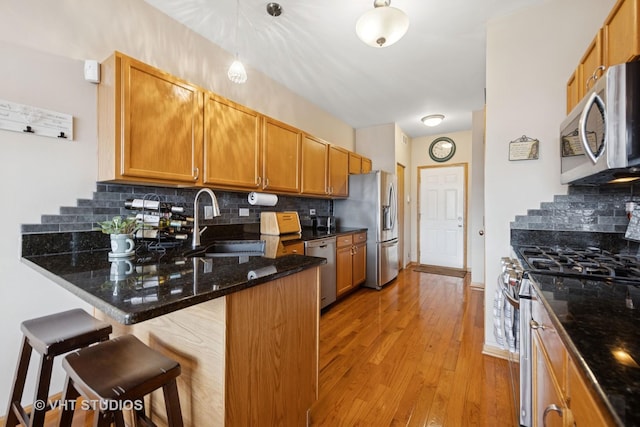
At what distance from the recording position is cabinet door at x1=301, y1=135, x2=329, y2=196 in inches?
124

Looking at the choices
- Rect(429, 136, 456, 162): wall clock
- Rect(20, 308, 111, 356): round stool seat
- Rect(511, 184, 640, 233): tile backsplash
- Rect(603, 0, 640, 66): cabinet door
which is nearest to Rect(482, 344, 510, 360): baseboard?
Rect(511, 184, 640, 233): tile backsplash

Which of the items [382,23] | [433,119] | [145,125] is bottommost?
[145,125]

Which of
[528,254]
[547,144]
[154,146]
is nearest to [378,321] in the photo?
[528,254]

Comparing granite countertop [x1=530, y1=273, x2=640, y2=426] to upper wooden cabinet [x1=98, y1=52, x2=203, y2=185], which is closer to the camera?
granite countertop [x1=530, y1=273, x2=640, y2=426]

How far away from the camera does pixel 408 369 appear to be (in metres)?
1.93

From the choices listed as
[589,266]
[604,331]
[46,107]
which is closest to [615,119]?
[589,266]

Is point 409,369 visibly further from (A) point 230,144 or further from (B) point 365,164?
(B) point 365,164

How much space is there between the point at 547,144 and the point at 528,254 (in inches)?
36.6

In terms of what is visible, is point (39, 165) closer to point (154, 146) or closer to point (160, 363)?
point (154, 146)

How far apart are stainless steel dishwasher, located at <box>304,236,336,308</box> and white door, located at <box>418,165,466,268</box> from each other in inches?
116

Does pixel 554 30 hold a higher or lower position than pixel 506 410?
higher

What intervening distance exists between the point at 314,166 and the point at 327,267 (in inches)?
48.5

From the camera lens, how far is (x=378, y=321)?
274 centimetres

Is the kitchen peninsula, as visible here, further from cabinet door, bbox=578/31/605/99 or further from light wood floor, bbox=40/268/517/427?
cabinet door, bbox=578/31/605/99
